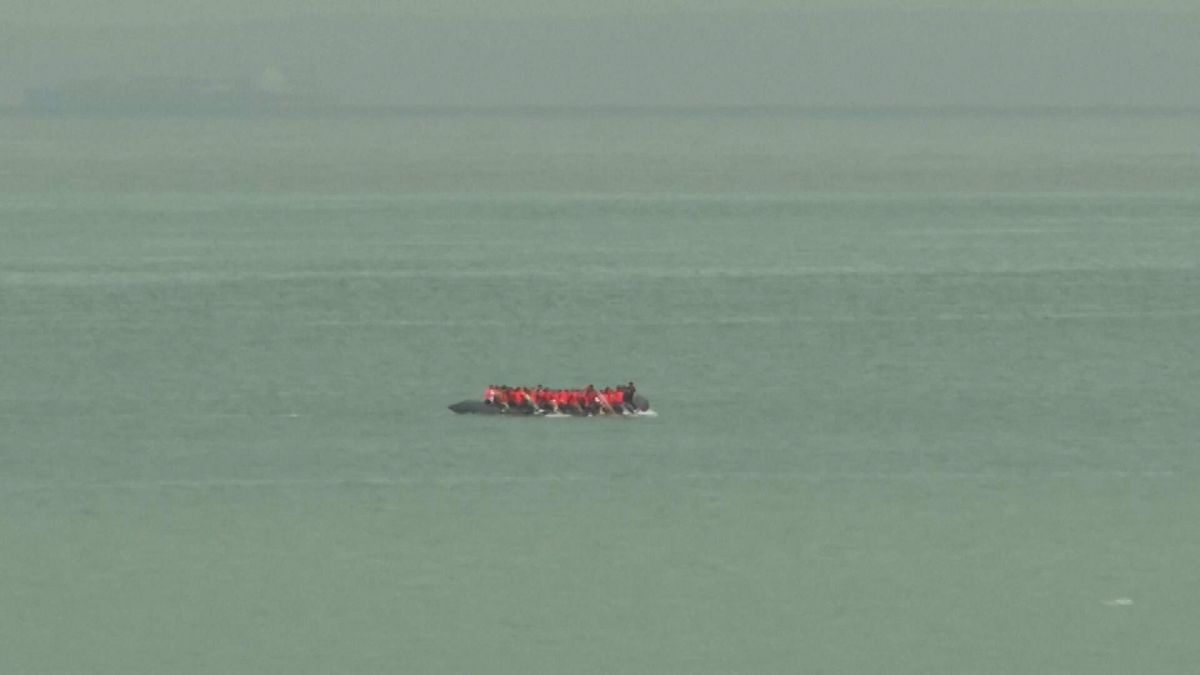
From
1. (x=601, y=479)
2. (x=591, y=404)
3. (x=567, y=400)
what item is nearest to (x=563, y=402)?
(x=567, y=400)

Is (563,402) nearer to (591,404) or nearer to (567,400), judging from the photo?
(567,400)

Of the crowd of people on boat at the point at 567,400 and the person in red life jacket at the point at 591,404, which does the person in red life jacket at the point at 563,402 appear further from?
the person in red life jacket at the point at 591,404

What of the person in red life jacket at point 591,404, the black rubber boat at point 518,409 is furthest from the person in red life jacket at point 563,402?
the person in red life jacket at point 591,404

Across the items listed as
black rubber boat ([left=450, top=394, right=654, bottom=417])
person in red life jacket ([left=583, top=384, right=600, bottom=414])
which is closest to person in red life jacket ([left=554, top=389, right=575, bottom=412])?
black rubber boat ([left=450, top=394, right=654, bottom=417])

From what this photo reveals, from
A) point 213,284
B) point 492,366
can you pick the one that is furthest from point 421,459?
point 213,284

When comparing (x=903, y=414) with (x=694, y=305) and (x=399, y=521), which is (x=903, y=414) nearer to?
(x=399, y=521)

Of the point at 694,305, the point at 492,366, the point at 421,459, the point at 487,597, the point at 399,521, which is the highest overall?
the point at 694,305
